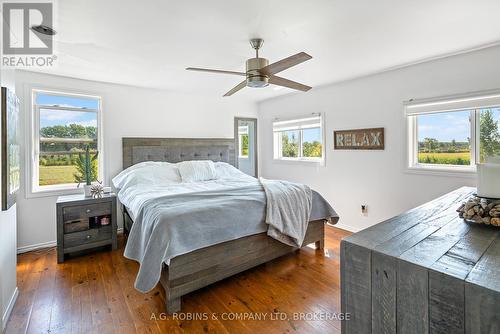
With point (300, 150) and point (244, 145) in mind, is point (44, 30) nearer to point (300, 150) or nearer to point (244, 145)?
point (244, 145)

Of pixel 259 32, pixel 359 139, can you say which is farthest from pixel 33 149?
pixel 359 139

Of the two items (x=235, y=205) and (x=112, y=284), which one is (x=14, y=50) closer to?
(x=112, y=284)

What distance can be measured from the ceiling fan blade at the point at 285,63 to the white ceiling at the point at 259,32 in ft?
1.14

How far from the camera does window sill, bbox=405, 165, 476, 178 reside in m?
2.74

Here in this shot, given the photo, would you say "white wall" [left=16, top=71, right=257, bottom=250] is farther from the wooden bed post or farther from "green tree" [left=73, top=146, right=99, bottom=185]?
the wooden bed post

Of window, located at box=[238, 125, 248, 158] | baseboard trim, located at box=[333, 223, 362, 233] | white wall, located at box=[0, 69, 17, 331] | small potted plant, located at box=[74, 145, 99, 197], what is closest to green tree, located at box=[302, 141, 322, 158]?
baseboard trim, located at box=[333, 223, 362, 233]

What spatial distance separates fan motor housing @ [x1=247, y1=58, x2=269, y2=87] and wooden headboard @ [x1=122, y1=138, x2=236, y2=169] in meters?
2.37

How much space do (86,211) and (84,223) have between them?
0.16 metres

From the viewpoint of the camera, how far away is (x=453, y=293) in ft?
2.31

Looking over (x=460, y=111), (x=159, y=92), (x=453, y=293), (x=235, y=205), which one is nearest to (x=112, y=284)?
(x=235, y=205)

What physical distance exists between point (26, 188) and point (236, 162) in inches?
126

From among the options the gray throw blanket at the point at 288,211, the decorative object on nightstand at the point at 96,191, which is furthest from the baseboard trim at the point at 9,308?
the gray throw blanket at the point at 288,211

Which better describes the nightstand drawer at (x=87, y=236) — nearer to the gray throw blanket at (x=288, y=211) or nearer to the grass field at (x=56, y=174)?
the grass field at (x=56, y=174)

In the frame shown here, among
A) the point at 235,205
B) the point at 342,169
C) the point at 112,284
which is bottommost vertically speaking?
the point at 112,284
